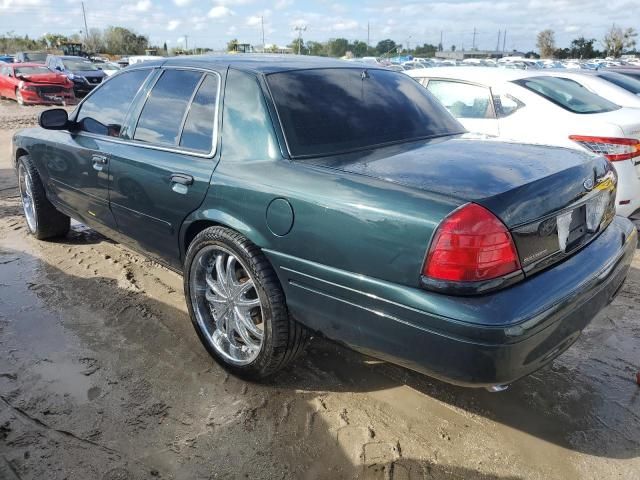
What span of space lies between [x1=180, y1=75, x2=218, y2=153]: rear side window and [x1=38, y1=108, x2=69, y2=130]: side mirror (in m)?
1.48

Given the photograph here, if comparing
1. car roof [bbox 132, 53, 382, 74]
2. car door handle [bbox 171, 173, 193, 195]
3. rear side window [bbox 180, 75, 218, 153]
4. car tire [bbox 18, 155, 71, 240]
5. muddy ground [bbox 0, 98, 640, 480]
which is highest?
car roof [bbox 132, 53, 382, 74]

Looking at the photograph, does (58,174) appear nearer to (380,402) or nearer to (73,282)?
(73,282)

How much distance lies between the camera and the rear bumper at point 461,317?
6.42 ft

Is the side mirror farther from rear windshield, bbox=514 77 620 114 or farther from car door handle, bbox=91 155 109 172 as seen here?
rear windshield, bbox=514 77 620 114

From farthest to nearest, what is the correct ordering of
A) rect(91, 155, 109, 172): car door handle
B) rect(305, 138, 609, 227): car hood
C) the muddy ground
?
rect(91, 155, 109, 172): car door handle, the muddy ground, rect(305, 138, 609, 227): car hood

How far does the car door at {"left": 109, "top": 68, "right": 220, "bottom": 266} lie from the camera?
9.59 feet

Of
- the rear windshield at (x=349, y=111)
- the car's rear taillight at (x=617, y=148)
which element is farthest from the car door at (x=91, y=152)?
the car's rear taillight at (x=617, y=148)

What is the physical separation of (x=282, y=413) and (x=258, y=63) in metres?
1.93

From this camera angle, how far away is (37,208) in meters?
4.84

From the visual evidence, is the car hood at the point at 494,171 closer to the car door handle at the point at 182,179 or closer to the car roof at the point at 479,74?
the car door handle at the point at 182,179

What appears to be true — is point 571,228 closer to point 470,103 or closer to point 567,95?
point 470,103

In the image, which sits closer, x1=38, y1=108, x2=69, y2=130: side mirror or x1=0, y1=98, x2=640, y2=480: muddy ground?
x1=0, y1=98, x2=640, y2=480: muddy ground

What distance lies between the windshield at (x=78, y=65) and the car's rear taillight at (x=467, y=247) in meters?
22.2

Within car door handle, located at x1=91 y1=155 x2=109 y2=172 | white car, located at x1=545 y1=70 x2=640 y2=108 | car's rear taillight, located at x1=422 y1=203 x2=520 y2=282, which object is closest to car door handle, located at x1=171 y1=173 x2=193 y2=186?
car door handle, located at x1=91 y1=155 x2=109 y2=172
